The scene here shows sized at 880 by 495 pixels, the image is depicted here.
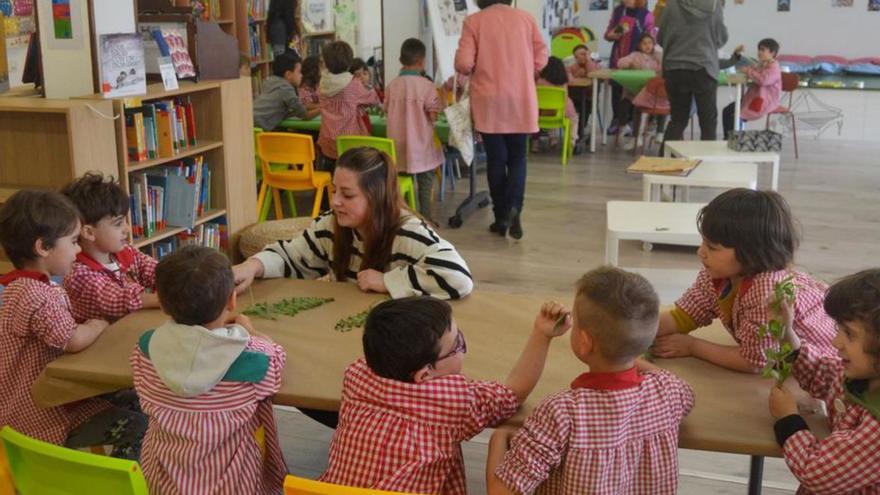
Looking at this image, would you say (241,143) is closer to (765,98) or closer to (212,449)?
(212,449)

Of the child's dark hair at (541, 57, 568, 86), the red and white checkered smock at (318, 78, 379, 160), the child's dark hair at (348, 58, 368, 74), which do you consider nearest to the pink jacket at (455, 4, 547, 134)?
the red and white checkered smock at (318, 78, 379, 160)

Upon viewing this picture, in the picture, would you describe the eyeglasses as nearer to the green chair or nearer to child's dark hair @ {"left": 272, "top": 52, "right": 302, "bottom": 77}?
the green chair

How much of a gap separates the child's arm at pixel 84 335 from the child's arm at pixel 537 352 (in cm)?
101

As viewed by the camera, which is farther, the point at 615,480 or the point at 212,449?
the point at 212,449

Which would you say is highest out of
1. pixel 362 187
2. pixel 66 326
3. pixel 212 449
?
pixel 362 187

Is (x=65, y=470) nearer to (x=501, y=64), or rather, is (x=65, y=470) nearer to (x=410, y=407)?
(x=410, y=407)

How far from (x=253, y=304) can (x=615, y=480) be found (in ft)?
3.80

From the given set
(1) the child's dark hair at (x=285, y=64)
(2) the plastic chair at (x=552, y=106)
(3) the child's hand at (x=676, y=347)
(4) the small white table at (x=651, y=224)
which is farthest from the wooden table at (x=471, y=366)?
(2) the plastic chair at (x=552, y=106)

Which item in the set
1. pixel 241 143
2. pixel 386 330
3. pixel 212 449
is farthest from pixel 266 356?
pixel 241 143

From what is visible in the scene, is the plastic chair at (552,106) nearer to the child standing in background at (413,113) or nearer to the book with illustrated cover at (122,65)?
the child standing in background at (413,113)

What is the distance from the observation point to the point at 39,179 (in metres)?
3.79

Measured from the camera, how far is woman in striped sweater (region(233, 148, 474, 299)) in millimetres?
2535

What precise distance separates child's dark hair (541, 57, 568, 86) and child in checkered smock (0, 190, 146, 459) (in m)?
6.41

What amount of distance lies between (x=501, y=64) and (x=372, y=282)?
11.4ft
